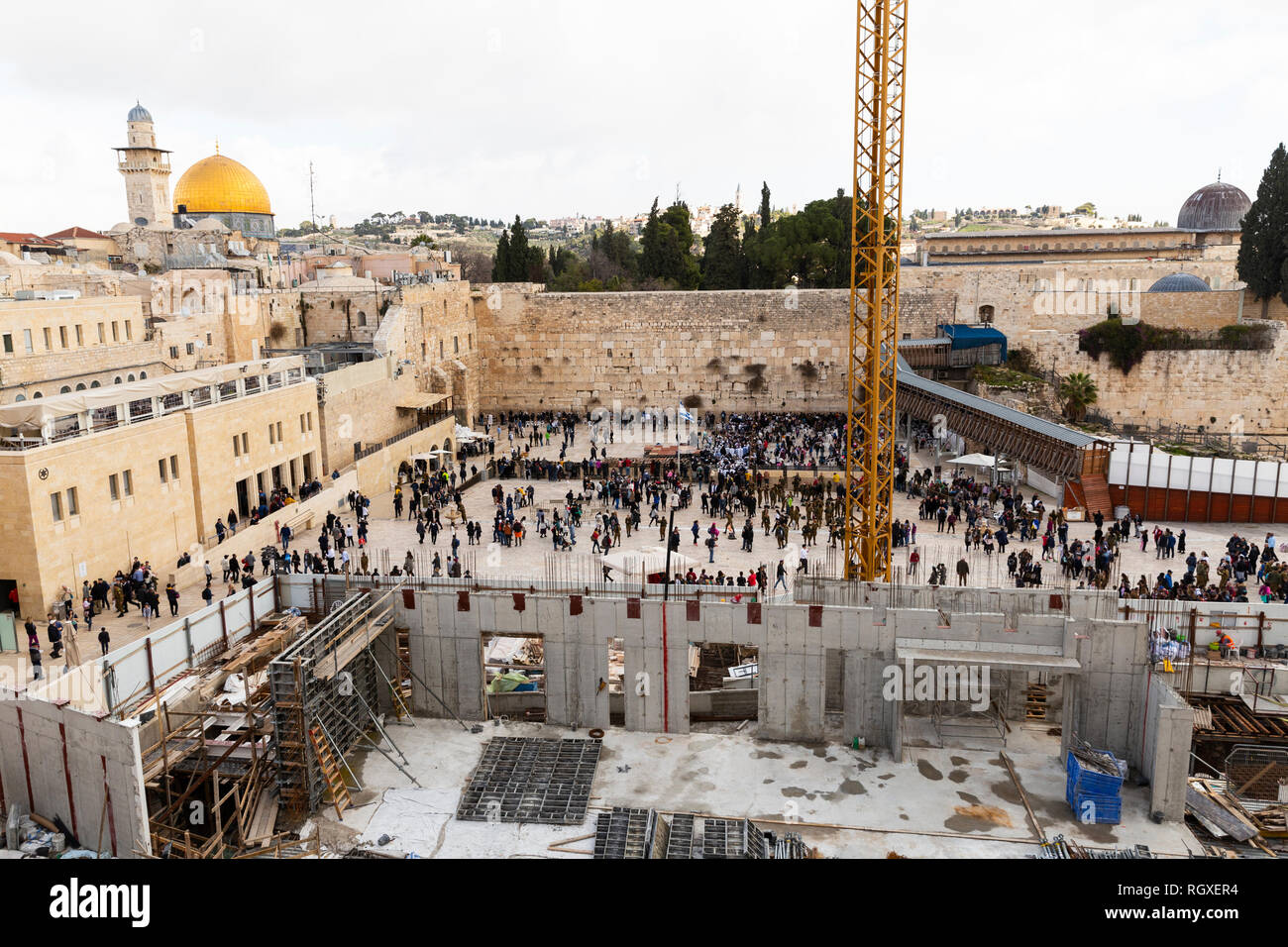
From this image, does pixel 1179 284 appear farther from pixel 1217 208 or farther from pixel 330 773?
pixel 330 773

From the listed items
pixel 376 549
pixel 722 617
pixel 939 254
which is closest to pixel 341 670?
pixel 722 617

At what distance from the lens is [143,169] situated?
53719 mm

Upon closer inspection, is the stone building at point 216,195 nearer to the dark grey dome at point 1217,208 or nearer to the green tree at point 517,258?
the green tree at point 517,258

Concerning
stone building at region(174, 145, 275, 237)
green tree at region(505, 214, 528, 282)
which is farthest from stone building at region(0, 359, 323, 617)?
stone building at region(174, 145, 275, 237)

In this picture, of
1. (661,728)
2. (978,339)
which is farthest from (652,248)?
(661,728)

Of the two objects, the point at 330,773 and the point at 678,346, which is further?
the point at 678,346

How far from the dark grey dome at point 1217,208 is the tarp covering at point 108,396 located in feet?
161

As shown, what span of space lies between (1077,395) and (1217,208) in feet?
90.3

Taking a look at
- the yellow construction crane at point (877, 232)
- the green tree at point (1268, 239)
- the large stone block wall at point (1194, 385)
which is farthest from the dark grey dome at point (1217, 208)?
the yellow construction crane at point (877, 232)

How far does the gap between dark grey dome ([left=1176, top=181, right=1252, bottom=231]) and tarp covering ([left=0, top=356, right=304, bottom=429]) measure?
161ft

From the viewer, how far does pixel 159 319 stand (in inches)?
1190

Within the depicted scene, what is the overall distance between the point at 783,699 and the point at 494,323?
27.9 m
